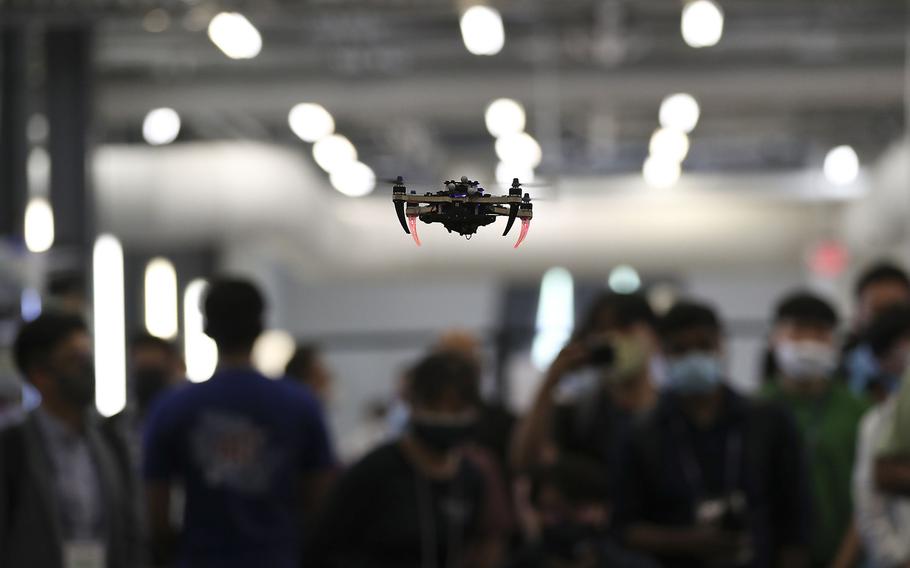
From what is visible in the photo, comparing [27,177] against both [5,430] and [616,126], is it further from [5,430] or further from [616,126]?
[616,126]

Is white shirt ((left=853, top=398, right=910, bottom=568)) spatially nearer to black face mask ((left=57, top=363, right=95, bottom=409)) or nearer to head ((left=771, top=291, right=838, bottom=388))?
head ((left=771, top=291, right=838, bottom=388))

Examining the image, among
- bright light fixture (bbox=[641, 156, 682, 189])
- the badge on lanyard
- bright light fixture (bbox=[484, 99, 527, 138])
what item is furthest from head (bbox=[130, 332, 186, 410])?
bright light fixture (bbox=[641, 156, 682, 189])

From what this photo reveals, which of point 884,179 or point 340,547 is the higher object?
point 884,179

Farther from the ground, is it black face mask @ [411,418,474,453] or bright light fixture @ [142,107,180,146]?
bright light fixture @ [142,107,180,146]

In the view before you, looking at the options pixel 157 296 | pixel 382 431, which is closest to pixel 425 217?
pixel 382 431

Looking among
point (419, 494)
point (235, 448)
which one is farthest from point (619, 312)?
point (235, 448)

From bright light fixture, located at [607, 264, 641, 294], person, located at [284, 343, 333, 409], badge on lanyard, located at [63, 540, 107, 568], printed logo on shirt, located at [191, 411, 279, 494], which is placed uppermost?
bright light fixture, located at [607, 264, 641, 294]

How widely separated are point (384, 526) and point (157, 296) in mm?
11330

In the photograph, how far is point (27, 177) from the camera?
27.4ft

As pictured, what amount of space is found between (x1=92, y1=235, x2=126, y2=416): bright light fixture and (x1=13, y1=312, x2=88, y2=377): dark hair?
683 cm

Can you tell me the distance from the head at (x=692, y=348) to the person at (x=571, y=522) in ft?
1.11

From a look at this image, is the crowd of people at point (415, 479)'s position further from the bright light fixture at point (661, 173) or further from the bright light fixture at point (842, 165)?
the bright light fixture at point (842, 165)

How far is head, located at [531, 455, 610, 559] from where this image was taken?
159 inches

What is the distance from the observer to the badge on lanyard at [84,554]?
3.92 meters
